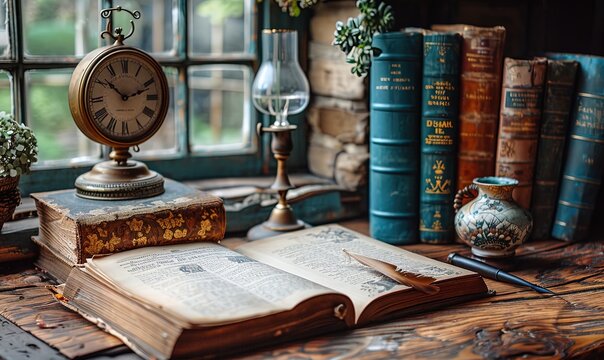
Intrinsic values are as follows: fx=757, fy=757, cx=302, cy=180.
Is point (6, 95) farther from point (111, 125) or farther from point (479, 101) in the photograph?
point (479, 101)

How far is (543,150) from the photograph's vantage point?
5.63 feet

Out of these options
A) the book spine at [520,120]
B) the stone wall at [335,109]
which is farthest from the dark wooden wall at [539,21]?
the book spine at [520,120]

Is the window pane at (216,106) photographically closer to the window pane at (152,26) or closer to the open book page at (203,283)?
the window pane at (152,26)

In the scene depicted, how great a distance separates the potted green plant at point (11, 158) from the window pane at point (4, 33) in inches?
10.0

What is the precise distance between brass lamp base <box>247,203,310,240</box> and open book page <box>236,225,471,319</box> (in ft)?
0.23

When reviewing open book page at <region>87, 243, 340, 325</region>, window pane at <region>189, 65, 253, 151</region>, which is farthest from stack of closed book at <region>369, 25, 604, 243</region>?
window pane at <region>189, 65, 253, 151</region>

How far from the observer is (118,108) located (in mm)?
1479

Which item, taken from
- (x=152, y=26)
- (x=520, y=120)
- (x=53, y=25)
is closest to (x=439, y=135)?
(x=520, y=120)

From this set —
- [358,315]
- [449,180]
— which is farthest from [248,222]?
[358,315]

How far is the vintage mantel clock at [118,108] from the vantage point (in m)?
1.44

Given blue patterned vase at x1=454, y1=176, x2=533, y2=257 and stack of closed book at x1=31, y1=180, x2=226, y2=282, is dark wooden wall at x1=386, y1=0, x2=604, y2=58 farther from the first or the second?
stack of closed book at x1=31, y1=180, x2=226, y2=282

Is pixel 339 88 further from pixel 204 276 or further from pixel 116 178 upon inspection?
pixel 204 276

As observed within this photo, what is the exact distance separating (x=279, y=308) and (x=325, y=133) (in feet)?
3.14

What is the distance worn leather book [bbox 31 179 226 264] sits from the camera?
1361 millimetres
